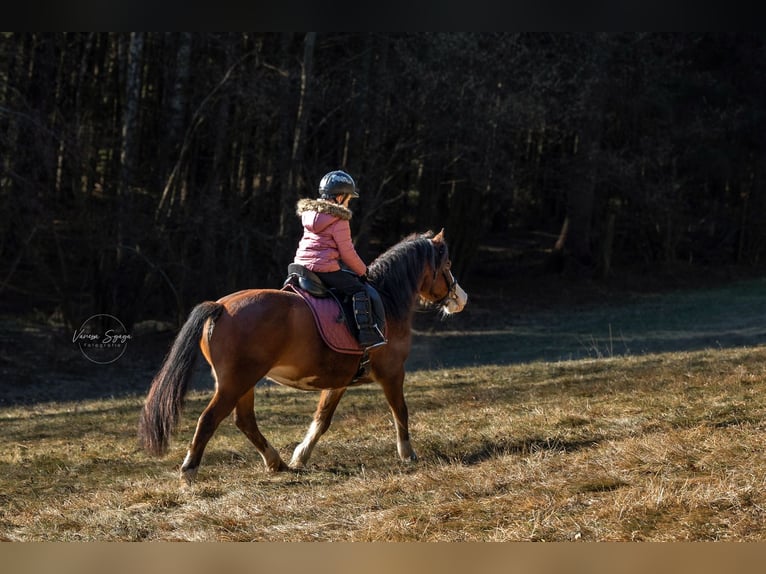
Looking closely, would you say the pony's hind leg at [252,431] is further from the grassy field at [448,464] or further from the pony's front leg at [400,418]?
the pony's front leg at [400,418]

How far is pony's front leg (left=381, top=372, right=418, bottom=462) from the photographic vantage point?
8.22 m

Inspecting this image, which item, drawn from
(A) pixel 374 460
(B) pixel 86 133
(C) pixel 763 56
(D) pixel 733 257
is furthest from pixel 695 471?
(D) pixel 733 257

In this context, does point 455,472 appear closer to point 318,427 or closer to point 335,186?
point 318,427

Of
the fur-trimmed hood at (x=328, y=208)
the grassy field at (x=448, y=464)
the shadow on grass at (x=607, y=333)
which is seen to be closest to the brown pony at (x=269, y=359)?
the grassy field at (x=448, y=464)

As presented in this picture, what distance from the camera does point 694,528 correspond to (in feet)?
16.9

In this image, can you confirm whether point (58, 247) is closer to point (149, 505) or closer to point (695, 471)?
point (149, 505)

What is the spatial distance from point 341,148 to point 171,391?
59.1 ft

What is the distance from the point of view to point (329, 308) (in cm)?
784

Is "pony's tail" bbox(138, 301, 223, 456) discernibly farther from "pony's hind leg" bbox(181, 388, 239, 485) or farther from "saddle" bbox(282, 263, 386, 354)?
"saddle" bbox(282, 263, 386, 354)

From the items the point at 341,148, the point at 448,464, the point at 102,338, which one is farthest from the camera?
the point at 341,148

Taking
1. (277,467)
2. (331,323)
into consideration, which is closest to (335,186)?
(331,323)

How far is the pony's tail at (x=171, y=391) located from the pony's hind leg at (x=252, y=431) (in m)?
0.78

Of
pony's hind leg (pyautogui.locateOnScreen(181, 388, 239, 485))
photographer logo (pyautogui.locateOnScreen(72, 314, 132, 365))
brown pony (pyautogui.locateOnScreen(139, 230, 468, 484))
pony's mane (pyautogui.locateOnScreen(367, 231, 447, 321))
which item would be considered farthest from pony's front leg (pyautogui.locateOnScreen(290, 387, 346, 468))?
photographer logo (pyautogui.locateOnScreen(72, 314, 132, 365))

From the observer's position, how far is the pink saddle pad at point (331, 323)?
7754mm
